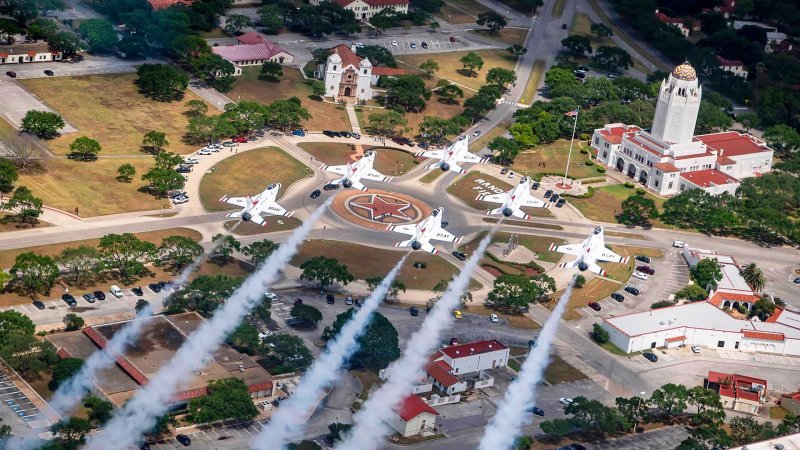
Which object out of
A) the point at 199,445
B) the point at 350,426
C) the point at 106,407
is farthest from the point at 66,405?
the point at 350,426

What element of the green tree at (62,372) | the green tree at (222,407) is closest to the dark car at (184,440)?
the green tree at (222,407)

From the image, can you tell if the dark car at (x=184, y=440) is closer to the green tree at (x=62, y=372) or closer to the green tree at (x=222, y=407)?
the green tree at (x=222, y=407)

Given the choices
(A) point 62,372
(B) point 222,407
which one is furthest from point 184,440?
(A) point 62,372

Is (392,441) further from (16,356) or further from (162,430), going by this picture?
(16,356)

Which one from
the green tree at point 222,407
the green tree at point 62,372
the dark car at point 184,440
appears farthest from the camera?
the green tree at point 62,372

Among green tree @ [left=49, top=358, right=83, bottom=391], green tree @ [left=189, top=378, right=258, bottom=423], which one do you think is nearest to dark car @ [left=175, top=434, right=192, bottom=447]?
green tree @ [left=189, top=378, right=258, bottom=423]

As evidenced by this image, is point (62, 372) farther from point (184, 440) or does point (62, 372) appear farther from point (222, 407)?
point (222, 407)

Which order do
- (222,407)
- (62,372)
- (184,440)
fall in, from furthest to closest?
(62,372) → (222,407) → (184,440)

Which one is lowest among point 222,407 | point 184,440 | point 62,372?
point 184,440
